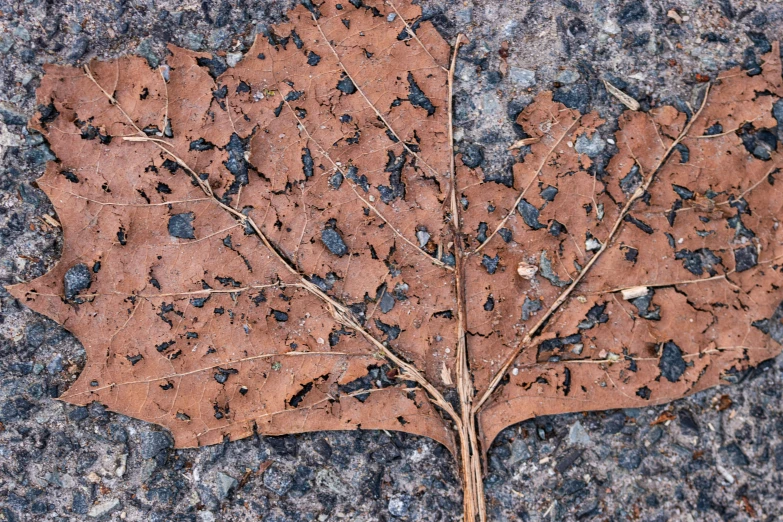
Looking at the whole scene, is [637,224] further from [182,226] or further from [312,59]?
[182,226]

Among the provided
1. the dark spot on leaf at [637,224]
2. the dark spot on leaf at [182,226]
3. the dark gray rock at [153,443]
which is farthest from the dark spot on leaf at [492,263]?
the dark gray rock at [153,443]

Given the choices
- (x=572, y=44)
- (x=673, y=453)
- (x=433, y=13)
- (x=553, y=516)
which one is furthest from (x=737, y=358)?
(x=433, y=13)

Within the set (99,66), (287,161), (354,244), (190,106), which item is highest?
(99,66)

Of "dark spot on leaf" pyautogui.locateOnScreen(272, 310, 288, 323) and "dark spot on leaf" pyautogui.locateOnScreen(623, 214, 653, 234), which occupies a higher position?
"dark spot on leaf" pyautogui.locateOnScreen(623, 214, 653, 234)

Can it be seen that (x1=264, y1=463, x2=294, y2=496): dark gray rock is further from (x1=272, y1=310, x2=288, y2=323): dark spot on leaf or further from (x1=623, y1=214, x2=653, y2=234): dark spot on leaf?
(x1=623, y1=214, x2=653, y2=234): dark spot on leaf

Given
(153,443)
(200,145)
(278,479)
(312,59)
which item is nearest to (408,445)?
(278,479)

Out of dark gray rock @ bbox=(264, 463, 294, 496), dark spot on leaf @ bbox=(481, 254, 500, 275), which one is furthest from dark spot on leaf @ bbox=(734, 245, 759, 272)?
dark gray rock @ bbox=(264, 463, 294, 496)

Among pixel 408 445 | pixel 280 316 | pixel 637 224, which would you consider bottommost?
pixel 408 445

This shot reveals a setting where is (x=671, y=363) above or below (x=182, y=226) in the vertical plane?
below

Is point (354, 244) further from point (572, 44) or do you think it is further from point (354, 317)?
point (572, 44)
